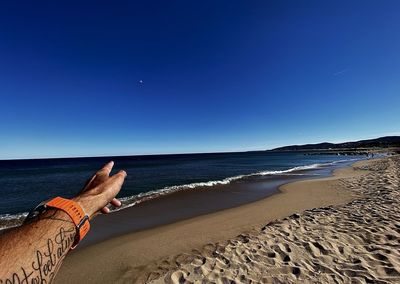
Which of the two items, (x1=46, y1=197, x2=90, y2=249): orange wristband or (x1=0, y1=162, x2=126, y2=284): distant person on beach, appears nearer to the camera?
(x1=0, y1=162, x2=126, y2=284): distant person on beach

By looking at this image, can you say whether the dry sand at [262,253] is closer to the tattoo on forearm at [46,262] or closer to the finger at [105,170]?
the finger at [105,170]

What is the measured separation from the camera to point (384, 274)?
3.91m

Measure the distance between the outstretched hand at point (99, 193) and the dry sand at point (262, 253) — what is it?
350cm

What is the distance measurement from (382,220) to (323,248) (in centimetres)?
289

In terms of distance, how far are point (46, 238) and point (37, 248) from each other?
0.06 metres

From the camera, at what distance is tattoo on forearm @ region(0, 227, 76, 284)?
0.94 metres

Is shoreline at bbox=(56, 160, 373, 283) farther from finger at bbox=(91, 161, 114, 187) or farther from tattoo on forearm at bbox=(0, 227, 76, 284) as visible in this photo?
tattoo on forearm at bbox=(0, 227, 76, 284)

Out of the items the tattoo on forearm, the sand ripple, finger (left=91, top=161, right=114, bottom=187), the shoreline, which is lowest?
the shoreline

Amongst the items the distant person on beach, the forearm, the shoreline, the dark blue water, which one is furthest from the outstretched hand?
the dark blue water

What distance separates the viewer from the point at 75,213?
4.03 ft

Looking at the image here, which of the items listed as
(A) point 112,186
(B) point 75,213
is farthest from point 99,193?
(B) point 75,213

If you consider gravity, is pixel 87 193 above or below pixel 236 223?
above

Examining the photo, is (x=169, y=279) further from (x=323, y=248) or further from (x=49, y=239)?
(x=49, y=239)

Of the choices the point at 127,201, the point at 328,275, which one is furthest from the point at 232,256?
the point at 127,201
